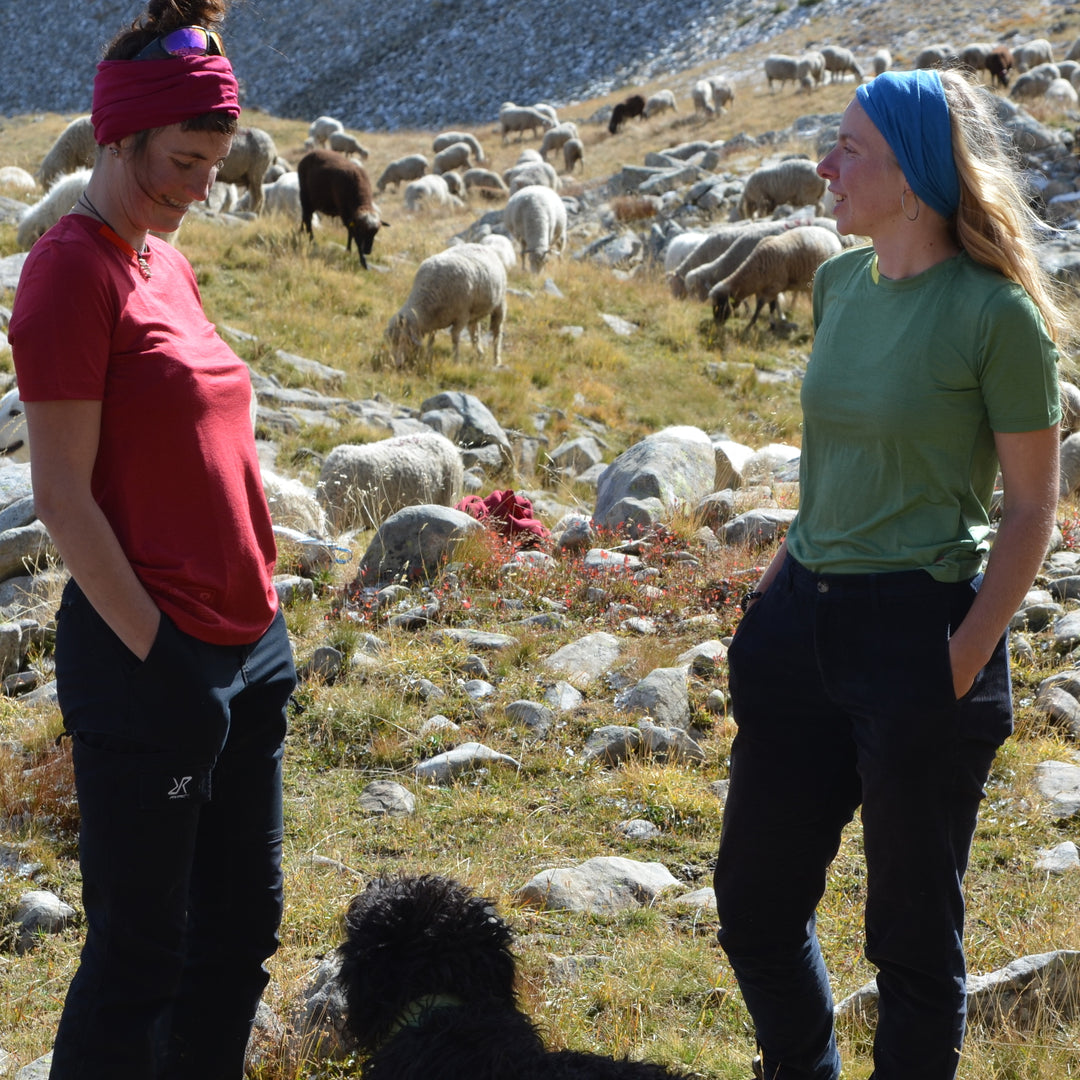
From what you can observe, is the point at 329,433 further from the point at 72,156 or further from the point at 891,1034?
the point at 72,156

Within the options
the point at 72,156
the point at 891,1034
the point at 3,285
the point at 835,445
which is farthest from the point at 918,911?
the point at 72,156

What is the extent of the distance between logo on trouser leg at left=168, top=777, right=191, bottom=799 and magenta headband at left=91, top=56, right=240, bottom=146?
45.3 inches

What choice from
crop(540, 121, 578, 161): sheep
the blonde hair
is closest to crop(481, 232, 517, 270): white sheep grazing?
the blonde hair

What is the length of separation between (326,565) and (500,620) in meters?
1.33

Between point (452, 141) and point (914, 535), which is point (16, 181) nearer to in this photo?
point (914, 535)

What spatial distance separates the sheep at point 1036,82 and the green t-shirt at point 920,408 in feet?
98.2

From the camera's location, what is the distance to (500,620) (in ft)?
20.0

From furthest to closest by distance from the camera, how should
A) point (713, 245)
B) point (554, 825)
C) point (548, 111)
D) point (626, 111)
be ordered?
1. point (548, 111)
2. point (626, 111)
3. point (713, 245)
4. point (554, 825)

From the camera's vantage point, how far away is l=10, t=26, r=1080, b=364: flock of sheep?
12.4 meters

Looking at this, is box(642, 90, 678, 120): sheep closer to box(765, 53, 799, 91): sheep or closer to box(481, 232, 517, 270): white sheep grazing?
box(765, 53, 799, 91): sheep

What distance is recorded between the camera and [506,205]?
21.9m

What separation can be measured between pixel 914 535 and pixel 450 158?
34218 millimetres

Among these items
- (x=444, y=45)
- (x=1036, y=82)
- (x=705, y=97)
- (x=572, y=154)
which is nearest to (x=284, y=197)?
(x=572, y=154)

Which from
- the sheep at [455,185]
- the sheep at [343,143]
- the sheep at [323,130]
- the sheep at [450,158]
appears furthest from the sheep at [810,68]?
the sheep at [323,130]
